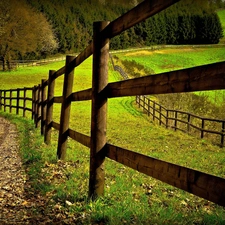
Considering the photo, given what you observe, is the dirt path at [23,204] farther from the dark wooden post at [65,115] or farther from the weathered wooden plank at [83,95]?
the weathered wooden plank at [83,95]

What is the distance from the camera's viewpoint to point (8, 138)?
11.3m

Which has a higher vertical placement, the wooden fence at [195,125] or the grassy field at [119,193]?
the grassy field at [119,193]

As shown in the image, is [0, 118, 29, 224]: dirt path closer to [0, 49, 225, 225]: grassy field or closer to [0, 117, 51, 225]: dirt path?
[0, 117, 51, 225]: dirt path

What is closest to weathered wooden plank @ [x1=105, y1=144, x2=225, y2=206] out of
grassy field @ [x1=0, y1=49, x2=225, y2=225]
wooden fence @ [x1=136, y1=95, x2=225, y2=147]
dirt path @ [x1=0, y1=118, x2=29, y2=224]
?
grassy field @ [x1=0, y1=49, x2=225, y2=225]

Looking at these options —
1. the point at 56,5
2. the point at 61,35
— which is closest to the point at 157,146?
the point at 61,35

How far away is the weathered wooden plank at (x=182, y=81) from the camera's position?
2.61m

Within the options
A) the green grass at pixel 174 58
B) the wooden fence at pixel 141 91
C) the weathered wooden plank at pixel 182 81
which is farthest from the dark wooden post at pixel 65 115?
the green grass at pixel 174 58

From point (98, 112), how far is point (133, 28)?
365ft

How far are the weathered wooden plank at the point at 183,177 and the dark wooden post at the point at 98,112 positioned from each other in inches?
23.4

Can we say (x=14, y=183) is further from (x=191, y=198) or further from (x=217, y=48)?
(x=217, y=48)

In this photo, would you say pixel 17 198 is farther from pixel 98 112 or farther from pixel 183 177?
pixel 183 177

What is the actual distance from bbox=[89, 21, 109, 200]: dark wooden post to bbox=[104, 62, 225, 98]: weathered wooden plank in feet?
1.81

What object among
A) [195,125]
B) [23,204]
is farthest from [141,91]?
[195,125]

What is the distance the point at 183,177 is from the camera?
119 inches
